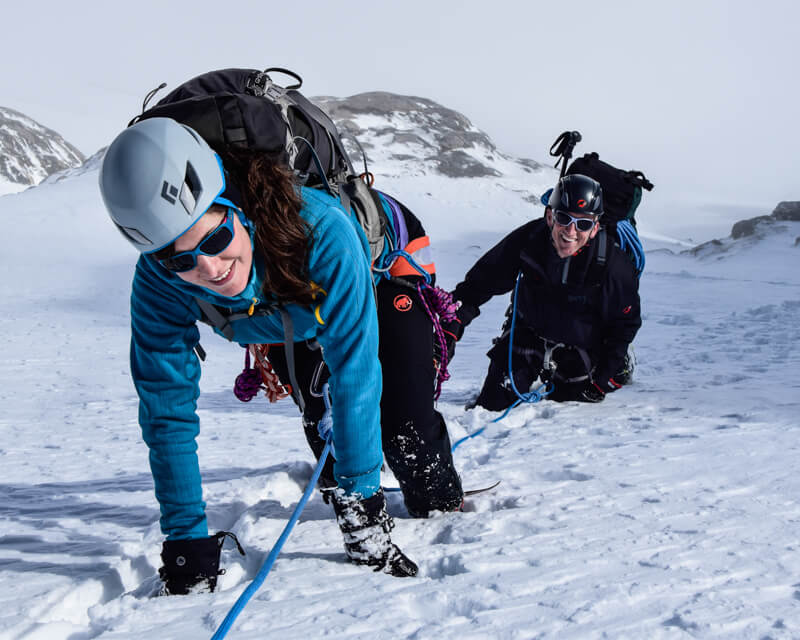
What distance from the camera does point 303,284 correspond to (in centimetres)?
185

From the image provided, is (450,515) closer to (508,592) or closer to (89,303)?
(508,592)

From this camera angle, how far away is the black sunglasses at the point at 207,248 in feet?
5.56

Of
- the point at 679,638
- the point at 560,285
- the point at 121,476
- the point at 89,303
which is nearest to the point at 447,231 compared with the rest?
the point at 89,303

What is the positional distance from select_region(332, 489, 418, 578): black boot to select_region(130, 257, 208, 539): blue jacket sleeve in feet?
1.65

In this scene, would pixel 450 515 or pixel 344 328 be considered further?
pixel 450 515

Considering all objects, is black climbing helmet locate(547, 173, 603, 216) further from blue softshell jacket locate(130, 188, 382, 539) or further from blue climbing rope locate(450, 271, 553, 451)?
blue softshell jacket locate(130, 188, 382, 539)

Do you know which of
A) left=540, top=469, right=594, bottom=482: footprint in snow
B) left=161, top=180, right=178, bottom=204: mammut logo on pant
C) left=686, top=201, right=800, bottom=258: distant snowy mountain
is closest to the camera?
left=161, top=180, right=178, bottom=204: mammut logo on pant

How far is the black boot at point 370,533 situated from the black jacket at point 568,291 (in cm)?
236

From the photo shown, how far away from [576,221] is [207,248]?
9.85 feet

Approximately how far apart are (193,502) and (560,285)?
3.16 m

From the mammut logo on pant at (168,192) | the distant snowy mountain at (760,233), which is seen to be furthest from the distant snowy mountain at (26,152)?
the mammut logo on pant at (168,192)

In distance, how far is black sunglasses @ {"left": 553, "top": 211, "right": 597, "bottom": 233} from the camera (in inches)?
163

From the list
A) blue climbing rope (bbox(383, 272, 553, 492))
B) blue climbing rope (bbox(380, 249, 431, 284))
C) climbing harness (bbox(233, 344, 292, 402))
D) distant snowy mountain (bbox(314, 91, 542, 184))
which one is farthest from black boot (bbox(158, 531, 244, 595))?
distant snowy mountain (bbox(314, 91, 542, 184))

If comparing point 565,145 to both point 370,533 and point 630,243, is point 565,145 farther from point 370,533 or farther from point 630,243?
point 370,533
